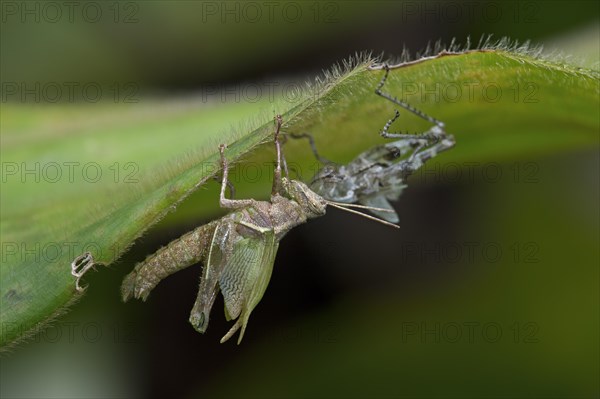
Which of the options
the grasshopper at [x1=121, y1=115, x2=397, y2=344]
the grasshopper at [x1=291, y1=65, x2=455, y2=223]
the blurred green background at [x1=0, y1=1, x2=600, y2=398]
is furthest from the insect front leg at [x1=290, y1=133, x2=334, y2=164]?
the blurred green background at [x1=0, y1=1, x2=600, y2=398]

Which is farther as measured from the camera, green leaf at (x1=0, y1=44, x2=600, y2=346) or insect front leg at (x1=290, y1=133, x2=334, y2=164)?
insect front leg at (x1=290, y1=133, x2=334, y2=164)

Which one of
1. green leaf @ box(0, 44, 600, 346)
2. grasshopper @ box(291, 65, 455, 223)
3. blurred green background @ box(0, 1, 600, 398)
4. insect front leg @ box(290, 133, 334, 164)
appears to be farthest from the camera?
blurred green background @ box(0, 1, 600, 398)

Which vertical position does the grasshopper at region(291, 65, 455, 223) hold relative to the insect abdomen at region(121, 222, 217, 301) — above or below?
above

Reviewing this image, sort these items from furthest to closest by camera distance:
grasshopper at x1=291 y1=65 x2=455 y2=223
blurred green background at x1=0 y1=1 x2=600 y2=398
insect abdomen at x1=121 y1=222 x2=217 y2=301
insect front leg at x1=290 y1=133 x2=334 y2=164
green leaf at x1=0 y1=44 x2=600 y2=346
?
blurred green background at x1=0 y1=1 x2=600 y2=398, grasshopper at x1=291 y1=65 x2=455 y2=223, insect front leg at x1=290 y1=133 x2=334 y2=164, insect abdomen at x1=121 y1=222 x2=217 y2=301, green leaf at x1=0 y1=44 x2=600 y2=346

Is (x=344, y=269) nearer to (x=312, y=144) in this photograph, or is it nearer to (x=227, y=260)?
(x=312, y=144)

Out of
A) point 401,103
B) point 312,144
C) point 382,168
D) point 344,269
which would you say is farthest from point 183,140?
point 344,269

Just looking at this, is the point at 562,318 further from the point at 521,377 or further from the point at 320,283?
the point at 320,283

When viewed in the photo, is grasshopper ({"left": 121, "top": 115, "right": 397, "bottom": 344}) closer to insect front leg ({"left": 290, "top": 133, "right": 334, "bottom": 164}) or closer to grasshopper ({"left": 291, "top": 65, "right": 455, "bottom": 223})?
insect front leg ({"left": 290, "top": 133, "right": 334, "bottom": 164})
